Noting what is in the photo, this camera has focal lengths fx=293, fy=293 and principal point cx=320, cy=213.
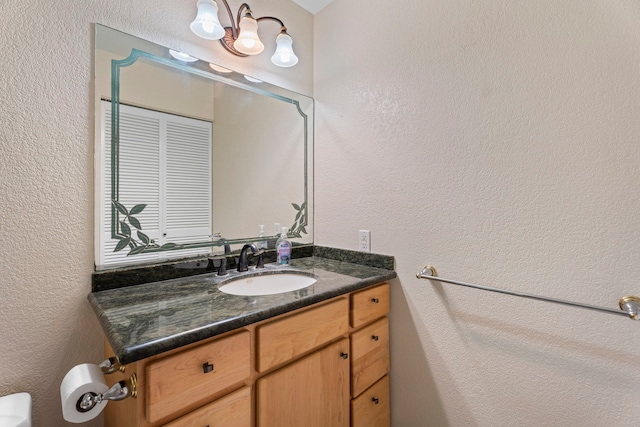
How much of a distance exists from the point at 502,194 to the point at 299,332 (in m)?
0.89

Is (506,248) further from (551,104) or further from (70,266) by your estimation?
(70,266)

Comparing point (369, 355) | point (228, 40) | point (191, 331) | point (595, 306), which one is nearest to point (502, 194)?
point (595, 306)

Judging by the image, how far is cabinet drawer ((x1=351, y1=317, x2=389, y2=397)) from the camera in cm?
121

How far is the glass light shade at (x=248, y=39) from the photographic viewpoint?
1.38m

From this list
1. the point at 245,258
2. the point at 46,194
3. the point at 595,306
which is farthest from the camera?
the point at 245,258

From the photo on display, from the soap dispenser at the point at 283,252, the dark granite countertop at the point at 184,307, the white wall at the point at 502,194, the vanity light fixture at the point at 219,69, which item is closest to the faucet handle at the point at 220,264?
the dark granite countertop at the point at 184,307

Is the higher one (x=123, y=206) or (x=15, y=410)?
(x=123, y=206)

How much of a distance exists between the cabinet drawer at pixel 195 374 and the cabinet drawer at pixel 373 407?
620mm

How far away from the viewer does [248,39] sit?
4.60ft

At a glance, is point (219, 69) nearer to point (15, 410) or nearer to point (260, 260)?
point (260, 260)

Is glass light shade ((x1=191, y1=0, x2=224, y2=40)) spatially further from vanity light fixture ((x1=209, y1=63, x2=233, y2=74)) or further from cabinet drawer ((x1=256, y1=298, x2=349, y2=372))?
cabinet drawer ((x1=256, y1=298, x2=349, y2=372))

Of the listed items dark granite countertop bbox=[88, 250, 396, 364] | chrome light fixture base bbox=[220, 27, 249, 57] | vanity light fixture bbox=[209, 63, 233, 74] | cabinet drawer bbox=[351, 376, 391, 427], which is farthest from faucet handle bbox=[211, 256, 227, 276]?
chrome light fixture base bbox=[220, 27, 249, 57]

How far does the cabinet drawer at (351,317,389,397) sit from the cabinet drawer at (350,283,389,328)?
1.8 inches

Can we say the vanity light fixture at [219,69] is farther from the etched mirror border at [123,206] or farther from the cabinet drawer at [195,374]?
the cabinet drawer at [195,374]
